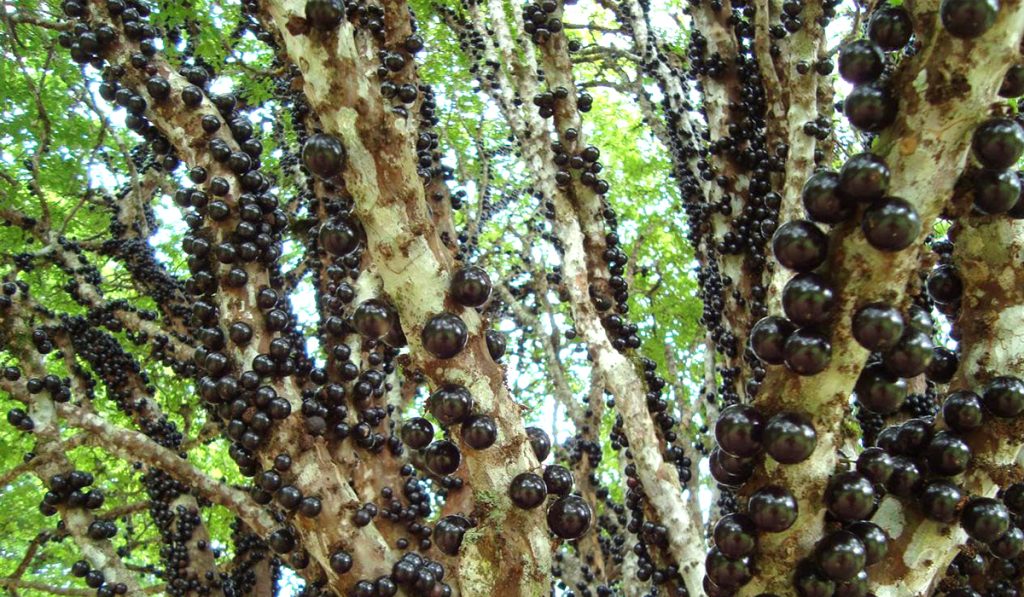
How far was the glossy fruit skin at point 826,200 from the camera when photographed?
2.13m

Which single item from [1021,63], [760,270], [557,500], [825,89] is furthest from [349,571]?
[825,89]

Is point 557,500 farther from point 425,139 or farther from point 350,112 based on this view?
point 425,139

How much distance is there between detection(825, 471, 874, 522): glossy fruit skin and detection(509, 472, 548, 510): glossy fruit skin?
925mm

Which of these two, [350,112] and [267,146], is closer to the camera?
[350,112]

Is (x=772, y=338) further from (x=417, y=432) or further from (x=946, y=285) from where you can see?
(x=417, y=432)

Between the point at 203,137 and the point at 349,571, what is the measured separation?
2414mm

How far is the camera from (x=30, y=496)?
8773mm

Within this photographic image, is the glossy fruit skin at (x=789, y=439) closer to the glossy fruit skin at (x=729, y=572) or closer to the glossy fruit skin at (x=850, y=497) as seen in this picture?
the glossy fruit skin at (x=850, y=497)

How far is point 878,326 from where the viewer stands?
6.80ft

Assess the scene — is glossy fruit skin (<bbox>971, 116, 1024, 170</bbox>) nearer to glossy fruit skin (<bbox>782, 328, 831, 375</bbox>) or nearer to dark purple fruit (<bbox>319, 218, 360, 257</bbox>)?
glossy fruit skin (<bbox>782, 328, 831, 375</bbox>)

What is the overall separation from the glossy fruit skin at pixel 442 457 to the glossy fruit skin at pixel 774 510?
3.71ft

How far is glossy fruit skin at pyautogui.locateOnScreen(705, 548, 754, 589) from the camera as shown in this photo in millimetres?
2395

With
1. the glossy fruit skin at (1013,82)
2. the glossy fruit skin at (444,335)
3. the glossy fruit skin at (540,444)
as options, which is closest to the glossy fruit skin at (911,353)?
the glossy fruit skin at (1013,82)

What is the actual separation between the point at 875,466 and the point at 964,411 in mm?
306
